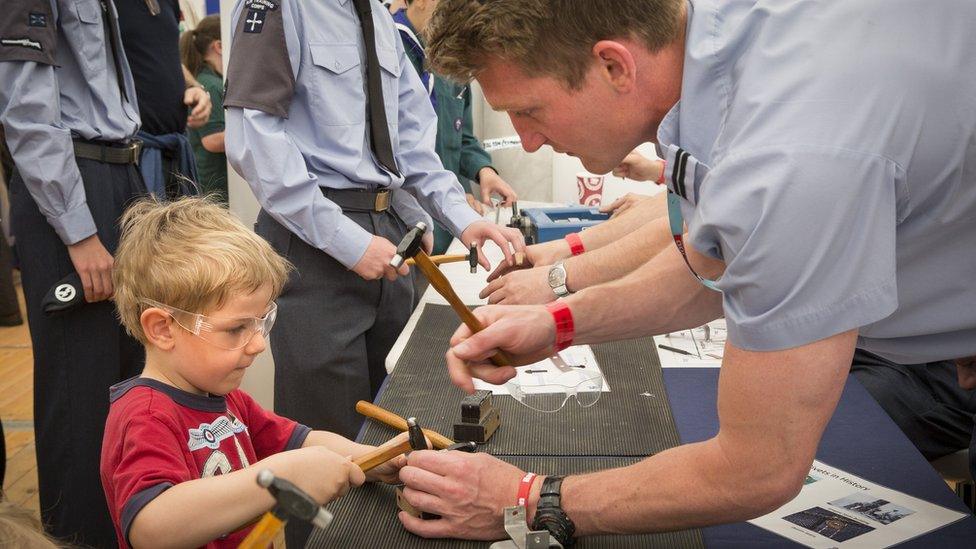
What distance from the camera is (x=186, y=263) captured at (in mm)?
1653

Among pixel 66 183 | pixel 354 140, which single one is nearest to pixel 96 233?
pixel 66 183

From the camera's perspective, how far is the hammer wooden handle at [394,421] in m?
1.75

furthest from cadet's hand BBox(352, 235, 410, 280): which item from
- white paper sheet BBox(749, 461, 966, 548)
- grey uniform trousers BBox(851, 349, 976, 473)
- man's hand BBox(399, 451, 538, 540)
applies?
grey uniform trousers BBox(851, 349, 976, 473)

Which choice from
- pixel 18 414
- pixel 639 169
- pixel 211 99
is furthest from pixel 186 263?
pixel 211 99

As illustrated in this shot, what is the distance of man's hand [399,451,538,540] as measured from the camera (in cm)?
145

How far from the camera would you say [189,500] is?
1.40m

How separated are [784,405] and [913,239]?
32 cm

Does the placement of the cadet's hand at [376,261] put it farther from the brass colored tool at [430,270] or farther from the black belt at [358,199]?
the brass colored tool at [430,270]

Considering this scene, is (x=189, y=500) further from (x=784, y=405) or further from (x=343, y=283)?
(x=343, y=283)

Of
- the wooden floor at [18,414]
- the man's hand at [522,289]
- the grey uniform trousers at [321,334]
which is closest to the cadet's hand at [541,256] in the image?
the man's hand at [522,289]

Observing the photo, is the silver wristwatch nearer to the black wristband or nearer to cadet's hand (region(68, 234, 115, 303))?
the black wristband

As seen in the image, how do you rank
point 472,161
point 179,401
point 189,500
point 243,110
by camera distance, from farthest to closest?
1. point 472,161
2. point 243,110
3. point 179,401
4. point 189,500

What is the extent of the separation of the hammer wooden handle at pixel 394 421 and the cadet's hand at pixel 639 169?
1930 mm

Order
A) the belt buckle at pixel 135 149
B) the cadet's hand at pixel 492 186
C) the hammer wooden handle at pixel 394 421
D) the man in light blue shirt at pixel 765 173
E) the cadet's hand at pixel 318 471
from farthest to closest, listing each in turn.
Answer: the cadet's hand at pixel 492 186 → the belt buckle at pixel 135 149 → the hammer wooden handle at pixel 394 421 → the cadet's hand at pixel 318 471 → the man in light blue shirt at pixel 765 173
